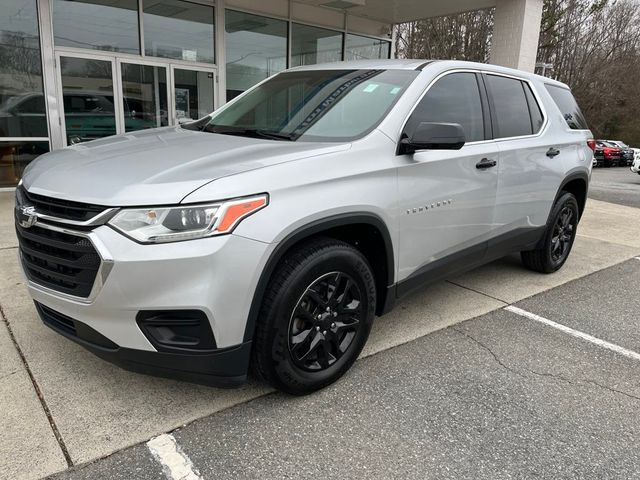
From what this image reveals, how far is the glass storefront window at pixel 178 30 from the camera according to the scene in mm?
9633

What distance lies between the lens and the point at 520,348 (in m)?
3.69

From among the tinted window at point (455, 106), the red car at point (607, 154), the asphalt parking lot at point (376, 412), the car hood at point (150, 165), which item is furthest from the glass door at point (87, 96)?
the red car at point (607, 154)

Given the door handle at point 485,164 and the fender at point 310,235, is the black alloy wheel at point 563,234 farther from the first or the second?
the fender at point 310,235

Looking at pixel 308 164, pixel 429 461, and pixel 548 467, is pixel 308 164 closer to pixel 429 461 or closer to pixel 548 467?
pixel 429 461

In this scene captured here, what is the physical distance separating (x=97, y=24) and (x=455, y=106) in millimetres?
7651

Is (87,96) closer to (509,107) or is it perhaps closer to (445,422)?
(509,107)

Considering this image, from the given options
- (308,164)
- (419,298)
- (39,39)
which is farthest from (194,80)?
(308,164)

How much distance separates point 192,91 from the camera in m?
10.5

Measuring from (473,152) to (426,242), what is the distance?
0.81 m

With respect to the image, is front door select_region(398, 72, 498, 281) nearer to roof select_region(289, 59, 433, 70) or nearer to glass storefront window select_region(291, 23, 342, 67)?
roof select_region(289, 59, 433, 70)

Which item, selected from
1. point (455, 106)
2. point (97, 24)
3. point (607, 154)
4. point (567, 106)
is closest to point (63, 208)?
point (455, 106)

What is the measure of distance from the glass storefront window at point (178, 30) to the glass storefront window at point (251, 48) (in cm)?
46

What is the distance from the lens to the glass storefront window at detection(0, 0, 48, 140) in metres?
8.38

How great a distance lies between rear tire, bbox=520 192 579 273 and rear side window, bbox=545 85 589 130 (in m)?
0.74
